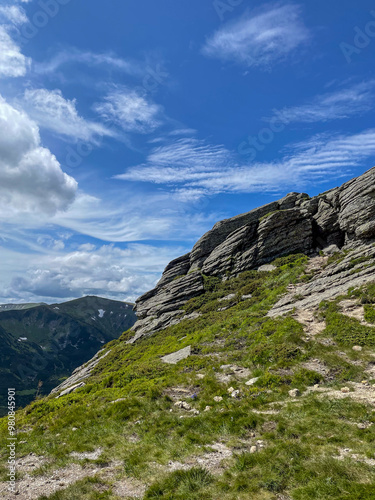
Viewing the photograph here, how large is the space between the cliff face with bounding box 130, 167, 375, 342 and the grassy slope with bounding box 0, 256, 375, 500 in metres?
24.8

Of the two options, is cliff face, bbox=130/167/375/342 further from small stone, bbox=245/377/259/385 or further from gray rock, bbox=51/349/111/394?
small stone, bbox=245/377/259/385

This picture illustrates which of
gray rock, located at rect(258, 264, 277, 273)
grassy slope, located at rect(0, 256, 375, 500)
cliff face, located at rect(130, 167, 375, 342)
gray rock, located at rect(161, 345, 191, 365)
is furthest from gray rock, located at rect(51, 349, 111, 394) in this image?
gray rock, located at rect(258, 264, 277, 273)

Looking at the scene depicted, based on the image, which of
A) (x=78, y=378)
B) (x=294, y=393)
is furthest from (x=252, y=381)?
(x=78, y=378)

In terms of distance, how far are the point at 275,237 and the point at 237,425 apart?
45.9 metres

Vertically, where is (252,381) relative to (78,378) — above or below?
above

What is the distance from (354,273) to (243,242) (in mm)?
28911

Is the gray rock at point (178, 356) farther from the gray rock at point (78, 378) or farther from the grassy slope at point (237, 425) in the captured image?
the gray rock at point (78, 378)

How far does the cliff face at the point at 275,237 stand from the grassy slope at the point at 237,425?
24.8m

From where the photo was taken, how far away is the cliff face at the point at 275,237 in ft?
143

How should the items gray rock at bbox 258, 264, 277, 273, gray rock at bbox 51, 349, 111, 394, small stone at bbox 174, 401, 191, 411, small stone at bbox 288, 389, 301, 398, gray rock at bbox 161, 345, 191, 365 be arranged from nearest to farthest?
small stone at bbox 288, 389, 301, 398, small stone at bbox 174, 401, 191, 411, gray rock at bbox 161, 345, 191, 365, gray rock at bbox 51, 349, 111, 394, gray rock at bbox 258, 264, 277, 273

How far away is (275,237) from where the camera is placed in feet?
175

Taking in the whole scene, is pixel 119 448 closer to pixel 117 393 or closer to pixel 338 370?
pixel 117 393

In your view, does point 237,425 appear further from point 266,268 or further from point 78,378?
point 78,378

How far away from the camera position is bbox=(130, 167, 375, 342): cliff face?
1720 inches
